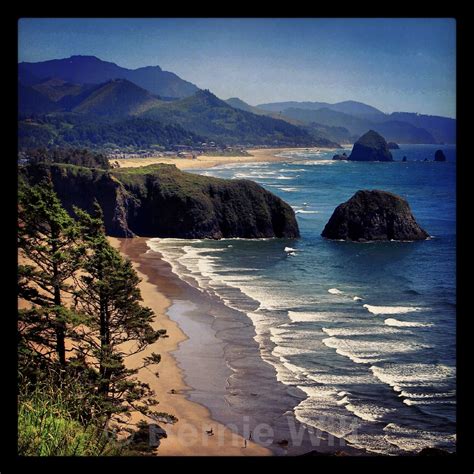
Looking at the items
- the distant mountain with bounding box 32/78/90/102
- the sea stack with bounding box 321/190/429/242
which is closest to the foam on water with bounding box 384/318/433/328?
the sea stack with bounding box 321/190/429/242

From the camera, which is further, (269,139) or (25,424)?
(269,139)

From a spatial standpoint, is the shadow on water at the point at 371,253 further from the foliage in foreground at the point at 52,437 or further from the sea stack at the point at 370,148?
the foliage in foreground at the point at 52,437

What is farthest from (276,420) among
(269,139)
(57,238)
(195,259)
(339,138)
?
(195,259)

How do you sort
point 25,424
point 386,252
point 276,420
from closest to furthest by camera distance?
1. point 25,424
2. point 276,420
3. point 386,252

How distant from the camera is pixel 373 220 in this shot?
24141 mm

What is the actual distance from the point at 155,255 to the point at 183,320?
7473mm

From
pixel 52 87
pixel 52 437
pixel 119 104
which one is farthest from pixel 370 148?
pixel 52 437

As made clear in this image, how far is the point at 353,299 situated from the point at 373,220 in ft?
21.9

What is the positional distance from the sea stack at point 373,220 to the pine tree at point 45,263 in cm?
969

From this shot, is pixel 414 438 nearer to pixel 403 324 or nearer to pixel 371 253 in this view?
pixel 403 324

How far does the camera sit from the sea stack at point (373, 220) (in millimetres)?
18703

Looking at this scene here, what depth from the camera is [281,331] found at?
15094 mm
